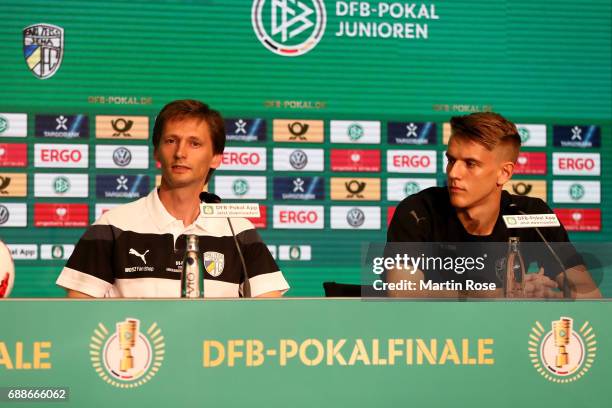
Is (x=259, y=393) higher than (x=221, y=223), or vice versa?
(x=221, y=223)

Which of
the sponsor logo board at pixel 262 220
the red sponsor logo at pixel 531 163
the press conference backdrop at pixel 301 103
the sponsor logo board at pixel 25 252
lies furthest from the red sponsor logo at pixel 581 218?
the sponsor logo board at pixel 25 252

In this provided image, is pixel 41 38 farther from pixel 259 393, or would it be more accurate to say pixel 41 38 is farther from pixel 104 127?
pixel 259 393

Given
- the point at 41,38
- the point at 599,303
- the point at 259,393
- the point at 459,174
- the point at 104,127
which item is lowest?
the point at 259,393

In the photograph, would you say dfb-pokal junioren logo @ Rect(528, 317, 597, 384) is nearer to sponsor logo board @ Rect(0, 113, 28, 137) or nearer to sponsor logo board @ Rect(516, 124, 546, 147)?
sponsor logo board @ Rect(516, 124, 546, 147)

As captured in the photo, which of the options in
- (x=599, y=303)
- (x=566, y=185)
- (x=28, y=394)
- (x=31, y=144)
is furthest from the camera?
(x=566, y=185)

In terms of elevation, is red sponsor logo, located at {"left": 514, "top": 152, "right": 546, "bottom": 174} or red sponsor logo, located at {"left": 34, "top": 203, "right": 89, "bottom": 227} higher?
red sponsor logo, located at {"left": 514, "top": 152, "right": 546, "bottom": 174}

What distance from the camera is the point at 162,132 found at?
251 cm

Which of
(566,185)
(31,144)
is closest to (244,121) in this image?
(31,144)

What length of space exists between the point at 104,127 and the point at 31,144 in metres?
0.36

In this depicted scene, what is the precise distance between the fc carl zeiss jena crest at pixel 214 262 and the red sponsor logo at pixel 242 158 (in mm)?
2228

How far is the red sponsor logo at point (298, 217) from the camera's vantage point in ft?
15.3

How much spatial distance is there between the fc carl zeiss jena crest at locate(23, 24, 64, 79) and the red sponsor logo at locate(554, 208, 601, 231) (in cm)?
272

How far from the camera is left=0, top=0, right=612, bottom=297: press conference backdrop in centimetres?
452

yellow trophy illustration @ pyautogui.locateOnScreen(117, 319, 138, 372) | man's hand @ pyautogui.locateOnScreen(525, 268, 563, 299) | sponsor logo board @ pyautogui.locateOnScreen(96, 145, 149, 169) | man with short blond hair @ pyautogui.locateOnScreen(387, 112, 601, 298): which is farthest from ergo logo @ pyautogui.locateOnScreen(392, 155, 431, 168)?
yellow trophy illustration @ pyautogui.locateOnScreen(117, 319, 138, 372)
